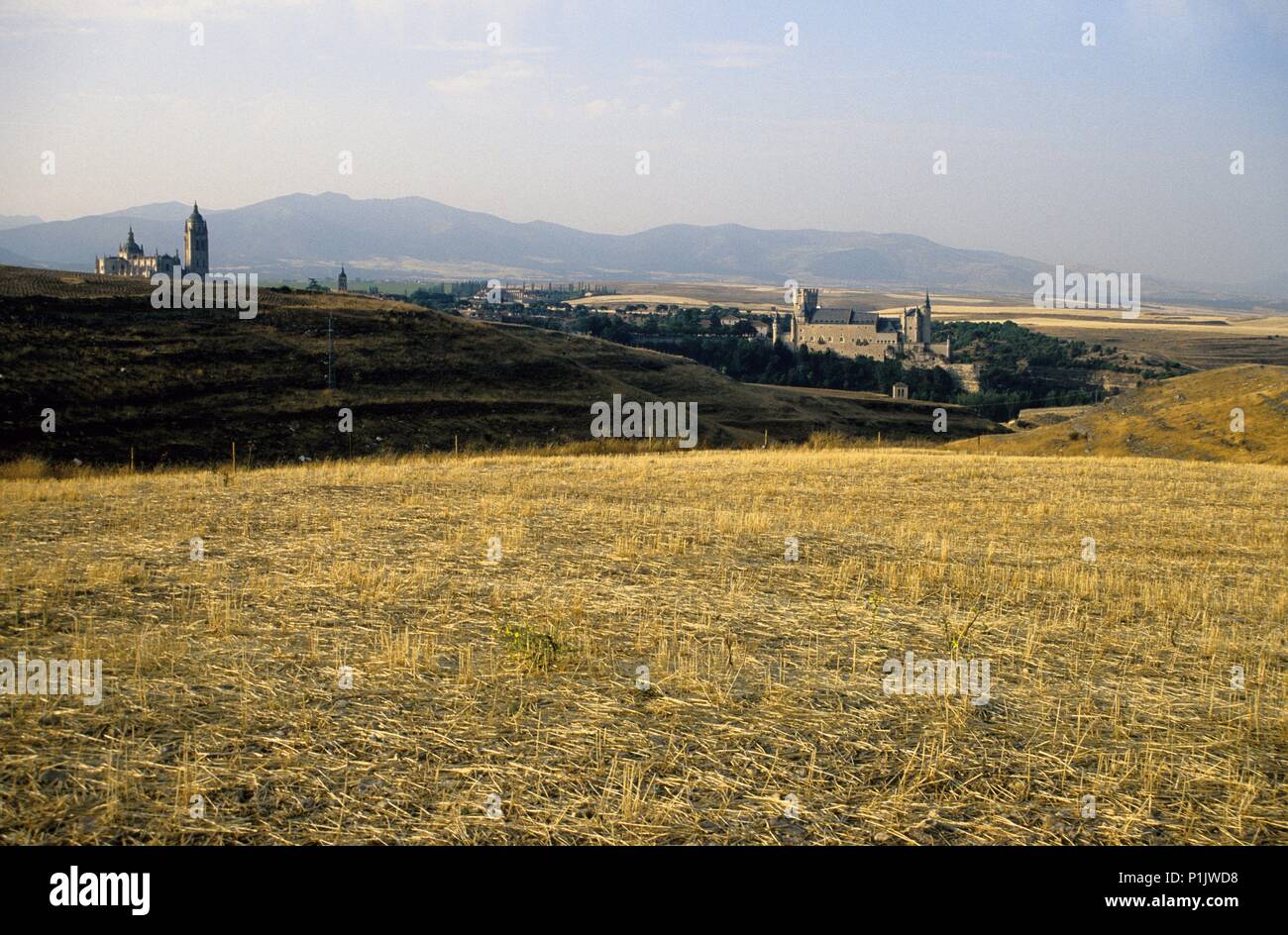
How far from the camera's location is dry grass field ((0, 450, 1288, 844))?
5984mm

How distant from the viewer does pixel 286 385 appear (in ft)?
179

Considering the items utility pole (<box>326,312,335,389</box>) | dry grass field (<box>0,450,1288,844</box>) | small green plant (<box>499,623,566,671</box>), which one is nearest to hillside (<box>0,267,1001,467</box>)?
utility pole (<box>326,312,335,389</box>)

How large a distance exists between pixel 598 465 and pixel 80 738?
64.3ft

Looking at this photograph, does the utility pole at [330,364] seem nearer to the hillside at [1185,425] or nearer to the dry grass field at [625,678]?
the hillside at [1185,425]

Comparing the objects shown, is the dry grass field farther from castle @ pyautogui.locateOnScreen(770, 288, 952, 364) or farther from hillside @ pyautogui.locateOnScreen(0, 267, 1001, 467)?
castle @ pyautogui.locateOnScreen(770, 288, 952, 364)

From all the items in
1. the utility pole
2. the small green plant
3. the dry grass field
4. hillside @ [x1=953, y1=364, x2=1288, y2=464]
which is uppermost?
the utility pole

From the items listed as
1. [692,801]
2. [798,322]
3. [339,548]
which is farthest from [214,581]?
[798,322]

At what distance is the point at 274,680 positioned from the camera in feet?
26.1

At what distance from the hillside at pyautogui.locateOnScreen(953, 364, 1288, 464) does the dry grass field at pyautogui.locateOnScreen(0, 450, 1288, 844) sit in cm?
2070

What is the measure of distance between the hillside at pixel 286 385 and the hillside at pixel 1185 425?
20.1 m

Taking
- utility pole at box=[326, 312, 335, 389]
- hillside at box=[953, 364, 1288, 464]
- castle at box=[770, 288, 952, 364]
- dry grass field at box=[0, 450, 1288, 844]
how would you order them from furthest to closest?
castle at box=[770, 288, 952, 364] < utility pole at box=[326, 312, 335, 389] < hillside at box=[953, 364, 1288, 464] < dry grass field at box=[0, 450, 1288, 844]

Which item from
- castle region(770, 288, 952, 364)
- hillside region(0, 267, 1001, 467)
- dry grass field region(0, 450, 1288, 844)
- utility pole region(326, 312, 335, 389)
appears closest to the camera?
dry grass field region(0, 450, 1288, 844)

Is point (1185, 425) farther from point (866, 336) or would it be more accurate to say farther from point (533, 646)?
point (866, 336)
